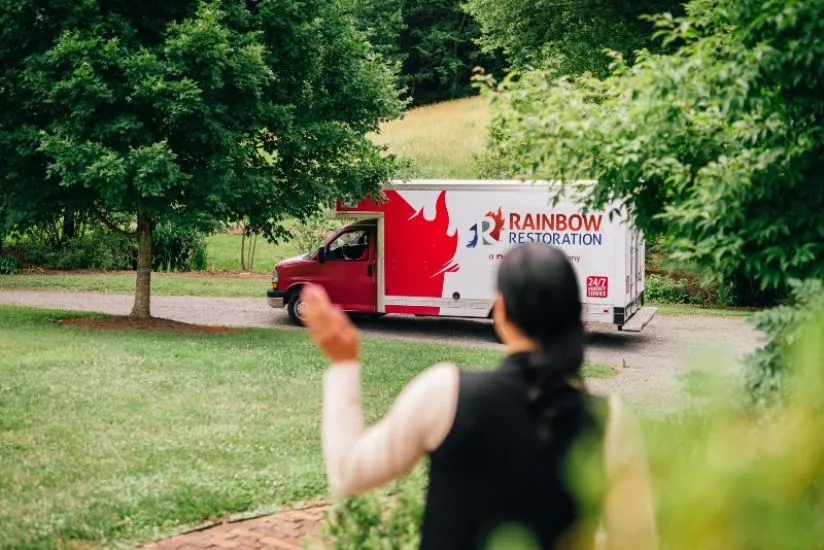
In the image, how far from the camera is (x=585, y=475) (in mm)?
1293

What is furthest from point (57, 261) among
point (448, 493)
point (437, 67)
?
point (437, 67)

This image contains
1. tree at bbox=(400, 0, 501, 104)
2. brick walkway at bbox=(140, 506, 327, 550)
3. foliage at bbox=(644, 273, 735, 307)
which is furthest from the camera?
tree at bbox=(400, 0, 501, 104)

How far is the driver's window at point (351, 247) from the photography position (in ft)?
62.5

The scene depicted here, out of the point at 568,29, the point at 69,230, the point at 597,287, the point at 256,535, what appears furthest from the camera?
the point at 69,230

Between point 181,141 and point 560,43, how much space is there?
56.1 feet

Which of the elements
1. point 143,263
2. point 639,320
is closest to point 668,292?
point 639,320

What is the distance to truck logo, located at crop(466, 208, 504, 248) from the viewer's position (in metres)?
18.2

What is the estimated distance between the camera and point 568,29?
3122 centimetres

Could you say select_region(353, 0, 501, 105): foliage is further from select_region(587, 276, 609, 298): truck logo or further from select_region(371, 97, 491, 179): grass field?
select_region(587, 276, 609, 298): truck logo

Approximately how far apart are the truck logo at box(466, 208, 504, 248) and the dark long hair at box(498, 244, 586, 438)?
16.1 metres

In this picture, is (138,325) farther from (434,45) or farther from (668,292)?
(434,45)

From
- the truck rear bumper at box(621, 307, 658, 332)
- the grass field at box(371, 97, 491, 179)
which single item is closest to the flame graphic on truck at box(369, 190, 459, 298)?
the truck rear bumper at box(621, 307, 658, 332)

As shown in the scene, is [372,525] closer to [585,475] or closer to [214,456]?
[585,475]

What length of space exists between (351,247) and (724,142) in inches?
533
